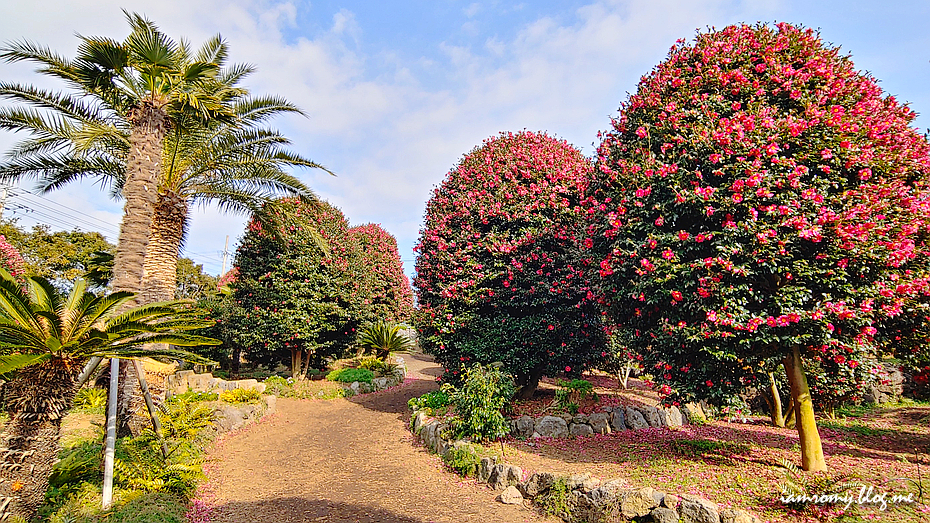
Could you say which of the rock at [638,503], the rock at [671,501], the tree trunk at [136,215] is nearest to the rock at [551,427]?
the rock at [638,503]

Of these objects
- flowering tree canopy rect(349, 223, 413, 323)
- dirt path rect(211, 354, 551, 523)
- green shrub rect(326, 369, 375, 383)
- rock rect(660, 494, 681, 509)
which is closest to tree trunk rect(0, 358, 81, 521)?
dirt path rect(211, 354, 551, 523)

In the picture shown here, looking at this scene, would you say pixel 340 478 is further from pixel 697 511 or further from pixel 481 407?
pixel 697 511

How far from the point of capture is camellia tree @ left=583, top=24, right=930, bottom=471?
4.99 metres

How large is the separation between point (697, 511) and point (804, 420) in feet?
7.51

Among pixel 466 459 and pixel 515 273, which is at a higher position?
pixel 515 273

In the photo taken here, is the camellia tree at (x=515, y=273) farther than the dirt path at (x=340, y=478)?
Yes

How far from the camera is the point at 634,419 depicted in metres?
8.44

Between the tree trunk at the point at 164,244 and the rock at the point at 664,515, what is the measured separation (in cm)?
1013

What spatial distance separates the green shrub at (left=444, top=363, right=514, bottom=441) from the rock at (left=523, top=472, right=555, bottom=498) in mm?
1593

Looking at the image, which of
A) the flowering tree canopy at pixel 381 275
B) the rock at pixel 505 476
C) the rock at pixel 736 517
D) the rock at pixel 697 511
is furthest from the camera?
the flowering tree canopy at pixel 381 275

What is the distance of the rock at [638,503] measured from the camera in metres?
4.72

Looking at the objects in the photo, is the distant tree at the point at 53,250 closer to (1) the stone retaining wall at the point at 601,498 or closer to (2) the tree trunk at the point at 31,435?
(2) the tree trunk at the point at 31,435

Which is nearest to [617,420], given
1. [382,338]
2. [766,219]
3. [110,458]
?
[766,219]

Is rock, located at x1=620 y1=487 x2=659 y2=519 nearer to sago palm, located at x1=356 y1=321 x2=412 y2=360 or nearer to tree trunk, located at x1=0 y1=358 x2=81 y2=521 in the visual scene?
tree trunk, located at x1=0 y1=358 x2=81 y2=521
